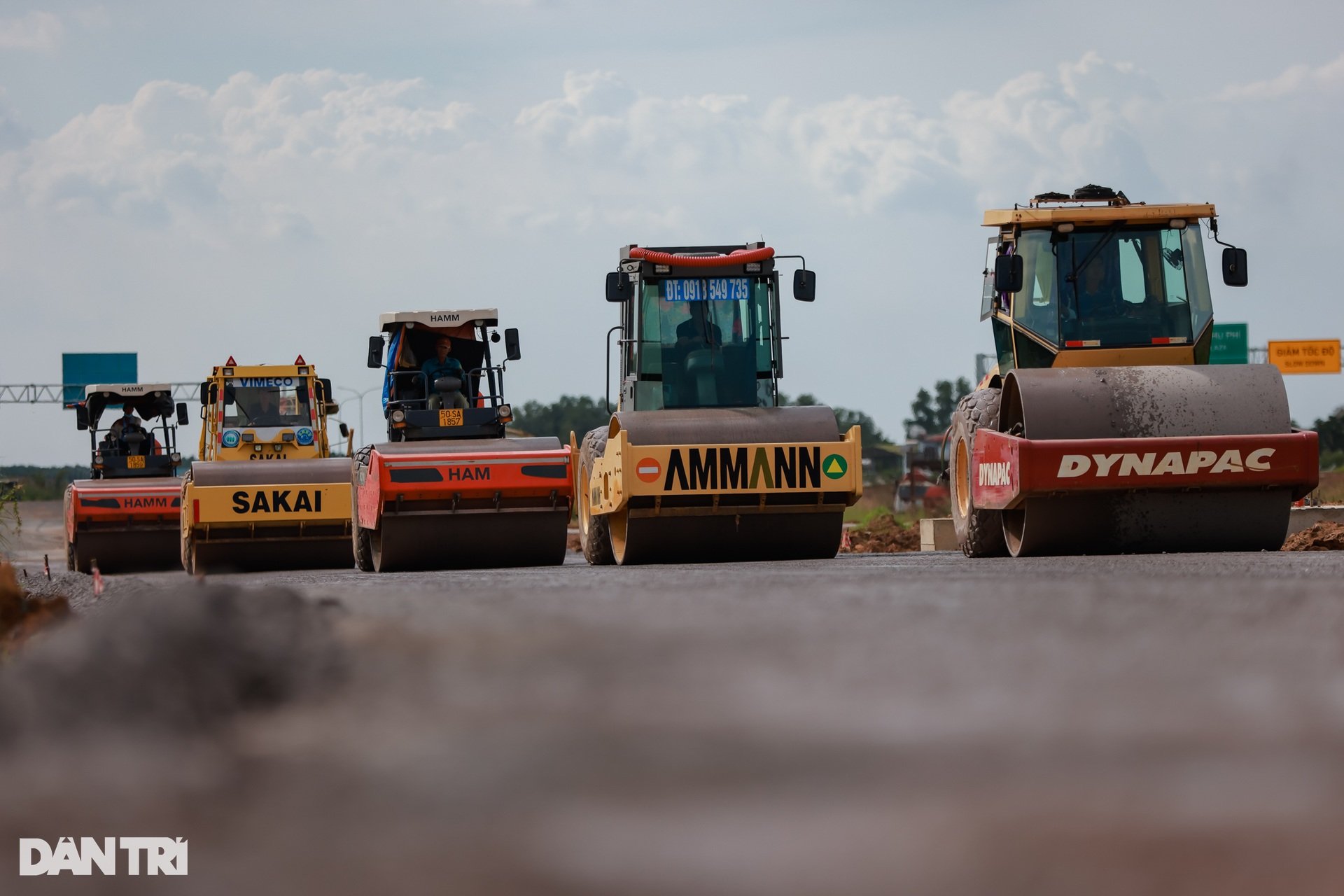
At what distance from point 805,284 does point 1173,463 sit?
417 centimetres

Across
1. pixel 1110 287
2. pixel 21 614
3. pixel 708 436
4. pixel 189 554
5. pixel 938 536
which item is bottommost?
pixel 938 536

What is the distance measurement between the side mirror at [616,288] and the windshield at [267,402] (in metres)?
8.94

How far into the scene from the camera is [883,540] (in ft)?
94.9

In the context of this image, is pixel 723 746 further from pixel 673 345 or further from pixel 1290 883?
pixel 673 345

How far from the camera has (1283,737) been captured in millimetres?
4508

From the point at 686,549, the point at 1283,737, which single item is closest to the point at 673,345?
the point at 686,549

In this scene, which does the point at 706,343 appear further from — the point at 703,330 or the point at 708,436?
the point at 708,436

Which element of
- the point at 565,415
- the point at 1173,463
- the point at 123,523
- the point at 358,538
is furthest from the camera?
the point at 565,415

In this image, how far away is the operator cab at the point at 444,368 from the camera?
56.4 feet

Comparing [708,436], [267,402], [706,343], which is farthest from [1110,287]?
[267,402]

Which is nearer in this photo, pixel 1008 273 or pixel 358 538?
pixel 1008 273

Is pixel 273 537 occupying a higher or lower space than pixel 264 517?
lower

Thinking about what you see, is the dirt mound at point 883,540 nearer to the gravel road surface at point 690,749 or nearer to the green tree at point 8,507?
the green tree at point 8,507

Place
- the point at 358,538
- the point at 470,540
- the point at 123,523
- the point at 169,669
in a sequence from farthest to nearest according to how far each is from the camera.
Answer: the point at 123,523
the point at 358,538
the point at 470,540
the point at 169,669
